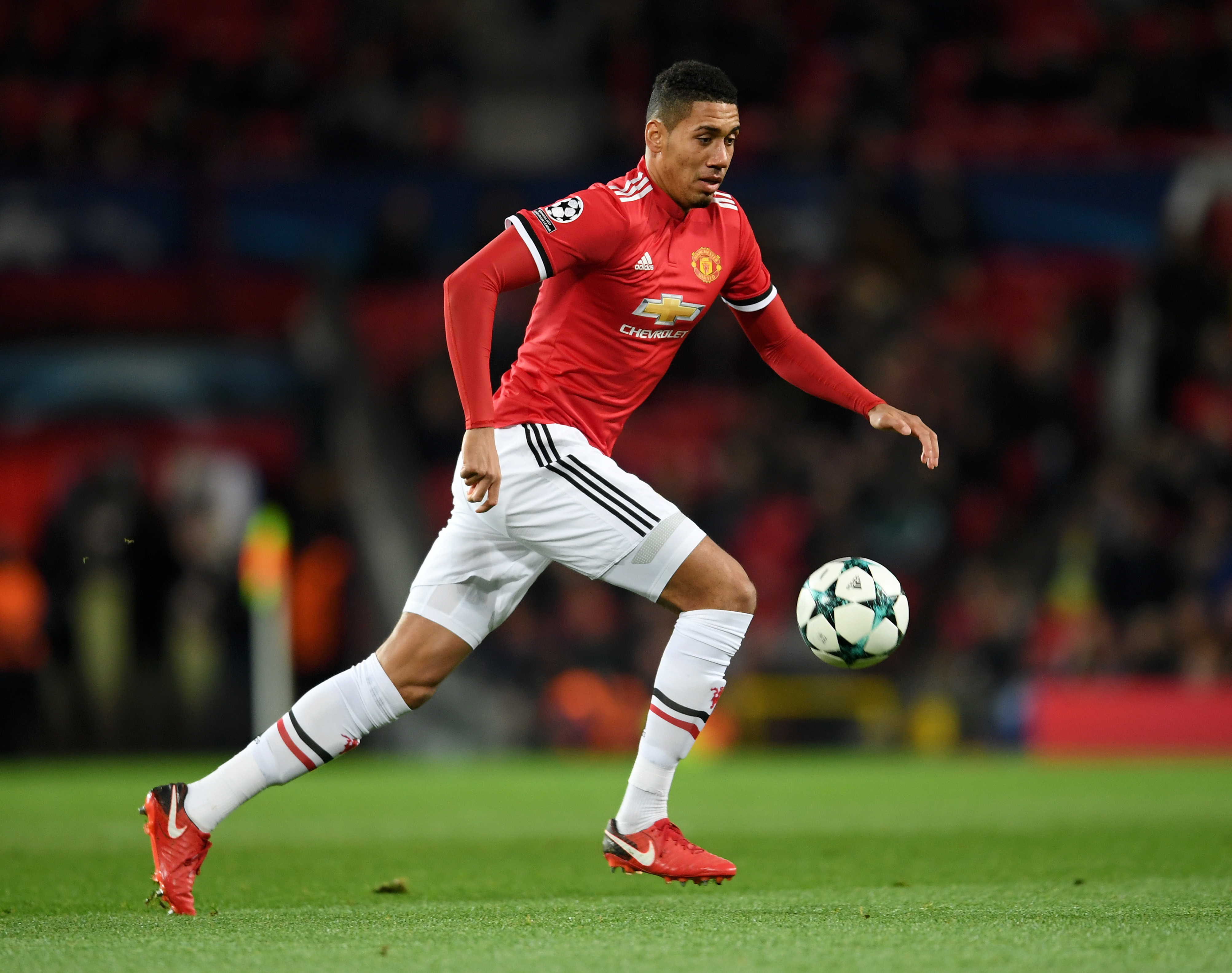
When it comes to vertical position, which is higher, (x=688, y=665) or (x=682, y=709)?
(x=688, y=665)

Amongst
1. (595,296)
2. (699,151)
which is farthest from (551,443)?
(699,151)

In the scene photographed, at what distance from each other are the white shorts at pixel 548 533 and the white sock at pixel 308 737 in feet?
0.94

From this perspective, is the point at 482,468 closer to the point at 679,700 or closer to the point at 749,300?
the point at 679,700

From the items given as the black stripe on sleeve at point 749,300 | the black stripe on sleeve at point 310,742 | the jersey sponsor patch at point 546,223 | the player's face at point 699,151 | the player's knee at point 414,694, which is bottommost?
the black stripe on sleeve at point 310,742

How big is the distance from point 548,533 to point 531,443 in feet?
0.94

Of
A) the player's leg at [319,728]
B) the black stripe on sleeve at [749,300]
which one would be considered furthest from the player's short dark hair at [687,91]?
the player's leg at [319,728]

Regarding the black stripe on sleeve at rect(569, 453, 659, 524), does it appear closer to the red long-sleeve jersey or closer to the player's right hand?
the red long-sleeve jersey

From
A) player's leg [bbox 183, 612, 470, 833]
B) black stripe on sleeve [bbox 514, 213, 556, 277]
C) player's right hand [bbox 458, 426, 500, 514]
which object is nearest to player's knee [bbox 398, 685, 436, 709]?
player's leg [bbox 183, 612, 470, 833]

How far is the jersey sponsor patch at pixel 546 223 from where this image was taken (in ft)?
16.4

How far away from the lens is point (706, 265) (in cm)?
539

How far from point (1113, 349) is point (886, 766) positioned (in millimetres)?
5323

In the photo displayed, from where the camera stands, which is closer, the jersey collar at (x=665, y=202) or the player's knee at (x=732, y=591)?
the player's knee at (x=732, y=591)

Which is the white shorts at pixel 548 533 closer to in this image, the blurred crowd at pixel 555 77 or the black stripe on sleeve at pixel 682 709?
the black stripe on sleeve at pixel 682 709

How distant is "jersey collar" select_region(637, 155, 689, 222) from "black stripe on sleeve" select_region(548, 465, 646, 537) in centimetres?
92
